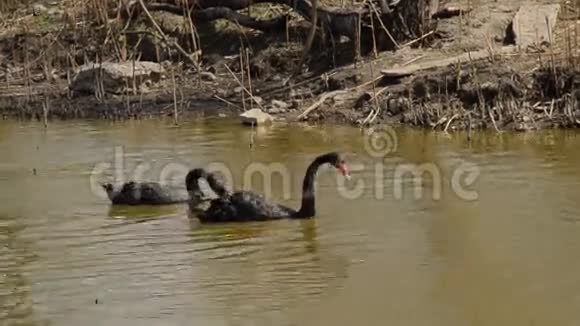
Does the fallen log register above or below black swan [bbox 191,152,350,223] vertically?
above

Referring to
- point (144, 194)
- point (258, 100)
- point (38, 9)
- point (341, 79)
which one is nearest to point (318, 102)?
point (341, 79)

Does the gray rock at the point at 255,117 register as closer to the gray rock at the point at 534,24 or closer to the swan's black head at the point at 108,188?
the gray rock at the point at 534,24

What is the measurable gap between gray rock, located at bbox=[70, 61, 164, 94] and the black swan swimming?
288 inches

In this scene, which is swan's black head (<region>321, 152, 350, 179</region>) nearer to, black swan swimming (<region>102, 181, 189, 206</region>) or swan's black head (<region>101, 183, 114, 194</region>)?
black swan swimming (<region>102, 181, 189, 206</region>)

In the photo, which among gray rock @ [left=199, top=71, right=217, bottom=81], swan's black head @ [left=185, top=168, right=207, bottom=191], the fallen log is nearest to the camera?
swan's black head @ [left=185, top=168, right=207, bottom=191]

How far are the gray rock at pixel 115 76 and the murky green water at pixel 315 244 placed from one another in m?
4.15

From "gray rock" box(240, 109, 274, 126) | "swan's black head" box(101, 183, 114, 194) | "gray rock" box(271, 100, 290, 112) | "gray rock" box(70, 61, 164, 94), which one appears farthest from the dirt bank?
"swan's black head" box(101, 183, 114, 194)

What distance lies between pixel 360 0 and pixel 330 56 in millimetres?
1828

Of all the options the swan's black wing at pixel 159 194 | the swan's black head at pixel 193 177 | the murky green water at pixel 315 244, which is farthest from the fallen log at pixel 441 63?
the swan's black wing at pixel 159 194

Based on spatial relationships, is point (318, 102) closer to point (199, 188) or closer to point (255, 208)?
point (199, 188)

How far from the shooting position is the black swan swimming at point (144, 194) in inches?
510

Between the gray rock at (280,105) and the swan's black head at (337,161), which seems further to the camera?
the gray rock at (280,105)

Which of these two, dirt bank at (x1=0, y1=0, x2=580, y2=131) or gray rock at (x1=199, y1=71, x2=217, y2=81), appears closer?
dirt bank at (x1=0, y1=0, x2=580, y2=131)

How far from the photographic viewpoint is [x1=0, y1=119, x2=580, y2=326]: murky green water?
30.1 feet
